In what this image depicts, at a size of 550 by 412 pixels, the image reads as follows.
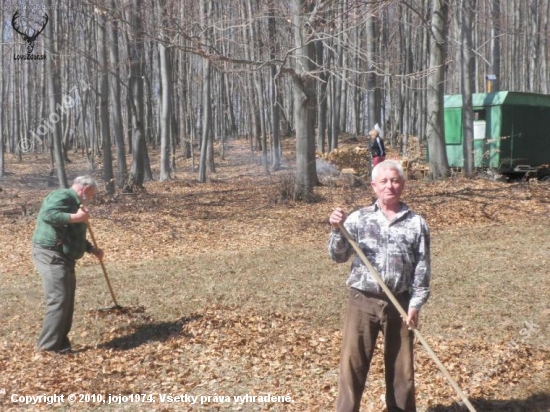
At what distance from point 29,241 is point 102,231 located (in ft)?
4.81

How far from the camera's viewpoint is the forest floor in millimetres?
5684

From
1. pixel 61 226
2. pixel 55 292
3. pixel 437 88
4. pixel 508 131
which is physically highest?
pixel 437 88

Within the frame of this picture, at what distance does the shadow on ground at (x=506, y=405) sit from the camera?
5.00 meters

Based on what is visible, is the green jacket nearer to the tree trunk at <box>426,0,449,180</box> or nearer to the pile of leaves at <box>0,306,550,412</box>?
the pile of leaves at <box>0,306,550,412</box>

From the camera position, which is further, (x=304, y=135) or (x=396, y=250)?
(x=304, y=135)

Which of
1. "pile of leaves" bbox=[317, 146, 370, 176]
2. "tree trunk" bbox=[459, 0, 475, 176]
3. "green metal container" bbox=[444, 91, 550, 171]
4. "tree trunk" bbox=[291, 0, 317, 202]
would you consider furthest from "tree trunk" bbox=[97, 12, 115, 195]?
"green metal container" bbox=[444, 91, 550, 171]

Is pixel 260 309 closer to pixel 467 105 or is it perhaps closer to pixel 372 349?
pixel 372 349

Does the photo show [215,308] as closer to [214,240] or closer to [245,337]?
[245,337]

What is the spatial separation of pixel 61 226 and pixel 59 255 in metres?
0.29

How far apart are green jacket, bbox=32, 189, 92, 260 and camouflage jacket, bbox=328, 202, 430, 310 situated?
10.5ft

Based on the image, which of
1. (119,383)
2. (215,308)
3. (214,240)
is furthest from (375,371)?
(214,240)

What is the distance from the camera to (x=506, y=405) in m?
5.07

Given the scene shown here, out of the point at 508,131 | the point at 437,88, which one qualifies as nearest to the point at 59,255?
the point at 437,88

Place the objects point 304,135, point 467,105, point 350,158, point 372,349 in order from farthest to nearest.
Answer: point 350,158 → point 467,105 → point 304,135 → point 372,349
